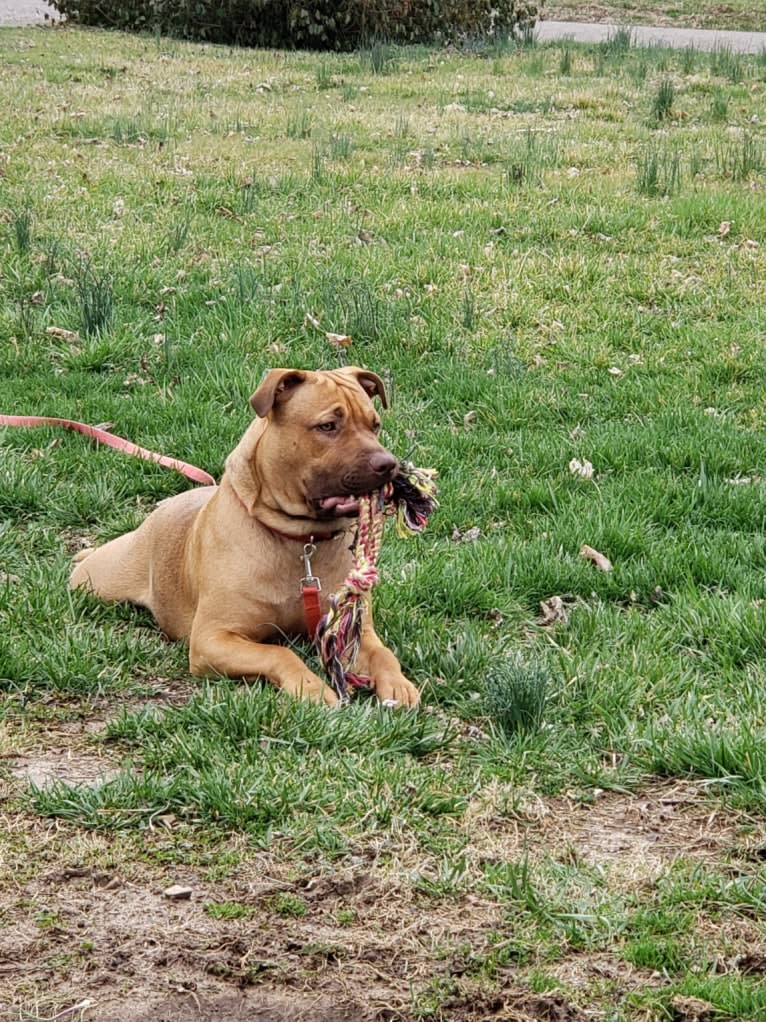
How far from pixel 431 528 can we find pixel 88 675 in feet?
6.05

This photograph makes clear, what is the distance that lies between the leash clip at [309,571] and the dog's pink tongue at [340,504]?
Answer: 19cm

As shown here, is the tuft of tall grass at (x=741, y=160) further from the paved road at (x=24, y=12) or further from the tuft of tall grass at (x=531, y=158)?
the paved road at (x=24, y=12)

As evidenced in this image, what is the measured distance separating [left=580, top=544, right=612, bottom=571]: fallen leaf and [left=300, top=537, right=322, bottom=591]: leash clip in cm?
135

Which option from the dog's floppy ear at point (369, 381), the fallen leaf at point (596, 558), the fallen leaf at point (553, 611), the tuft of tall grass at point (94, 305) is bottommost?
the fallen leaf at point (553, 611)

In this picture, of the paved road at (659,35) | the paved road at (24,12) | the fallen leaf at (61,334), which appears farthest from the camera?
the paved road at (24,12)

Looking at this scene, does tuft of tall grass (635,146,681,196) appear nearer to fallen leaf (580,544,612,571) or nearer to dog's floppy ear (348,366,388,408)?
fallen leaf (580,544,612,571)

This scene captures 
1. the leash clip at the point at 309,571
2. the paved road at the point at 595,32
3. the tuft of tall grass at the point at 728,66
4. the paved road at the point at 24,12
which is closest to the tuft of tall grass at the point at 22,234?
the leash clip at the point at 309,571

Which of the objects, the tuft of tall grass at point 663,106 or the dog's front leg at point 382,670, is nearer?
the dog's front leg at point 382,670

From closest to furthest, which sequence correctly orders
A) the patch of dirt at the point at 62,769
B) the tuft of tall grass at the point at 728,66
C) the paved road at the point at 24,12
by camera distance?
the patch of dirt at the point at 62,769
the tuft of tall grass at the point at 728,66
the paved road at the point at 24,12

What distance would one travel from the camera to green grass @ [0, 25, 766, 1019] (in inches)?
144

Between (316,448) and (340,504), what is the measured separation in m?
0.20

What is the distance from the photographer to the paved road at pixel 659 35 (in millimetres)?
19078

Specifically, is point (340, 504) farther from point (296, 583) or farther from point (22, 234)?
point (22, 234)

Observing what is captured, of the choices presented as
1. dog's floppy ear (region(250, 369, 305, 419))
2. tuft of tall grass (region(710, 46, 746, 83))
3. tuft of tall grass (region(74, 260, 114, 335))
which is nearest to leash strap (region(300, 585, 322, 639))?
dog's floppy ear (region(250, 369, 305, 419))
